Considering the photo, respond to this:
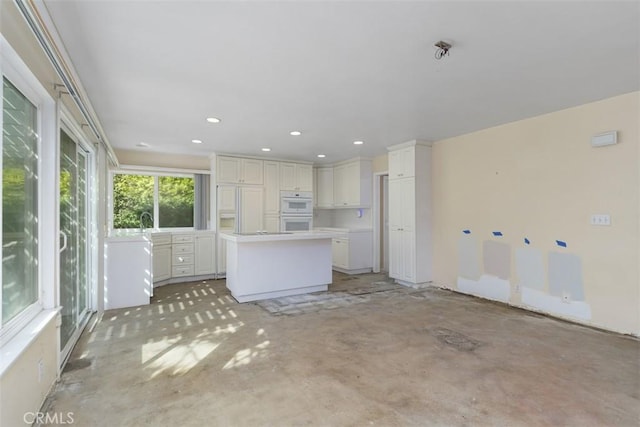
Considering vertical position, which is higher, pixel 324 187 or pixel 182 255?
pixel 324 187

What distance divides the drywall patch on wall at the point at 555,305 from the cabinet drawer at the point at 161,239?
548 cm

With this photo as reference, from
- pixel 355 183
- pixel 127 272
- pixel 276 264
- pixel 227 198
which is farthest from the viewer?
pixel 355 183

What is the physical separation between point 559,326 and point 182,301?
4616 millimetres

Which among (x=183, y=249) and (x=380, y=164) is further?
(x=380, y=164)

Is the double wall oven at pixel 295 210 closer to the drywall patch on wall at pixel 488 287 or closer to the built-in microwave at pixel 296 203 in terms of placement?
the built-in microwave at pixel 296 203

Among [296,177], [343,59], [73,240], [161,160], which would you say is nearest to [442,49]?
[343,59]

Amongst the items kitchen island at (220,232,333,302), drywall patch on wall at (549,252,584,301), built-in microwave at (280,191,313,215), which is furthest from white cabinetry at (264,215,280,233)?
drywall patch on wall at (549,252,584,301)

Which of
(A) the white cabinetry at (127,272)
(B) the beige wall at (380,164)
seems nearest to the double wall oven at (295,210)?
(B) the beige wall at (380,164)

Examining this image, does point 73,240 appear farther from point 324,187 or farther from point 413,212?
point 324,187

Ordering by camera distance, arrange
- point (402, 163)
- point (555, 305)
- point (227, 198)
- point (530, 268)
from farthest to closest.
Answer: point (227, 198), point (402, 163), point (530, 268), point (555, 305)

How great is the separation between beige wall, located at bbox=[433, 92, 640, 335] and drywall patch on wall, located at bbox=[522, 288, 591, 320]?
0.07 meters

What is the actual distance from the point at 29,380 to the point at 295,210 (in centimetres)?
500

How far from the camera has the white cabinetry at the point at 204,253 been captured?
5707 millimetres

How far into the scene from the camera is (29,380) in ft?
5.78
